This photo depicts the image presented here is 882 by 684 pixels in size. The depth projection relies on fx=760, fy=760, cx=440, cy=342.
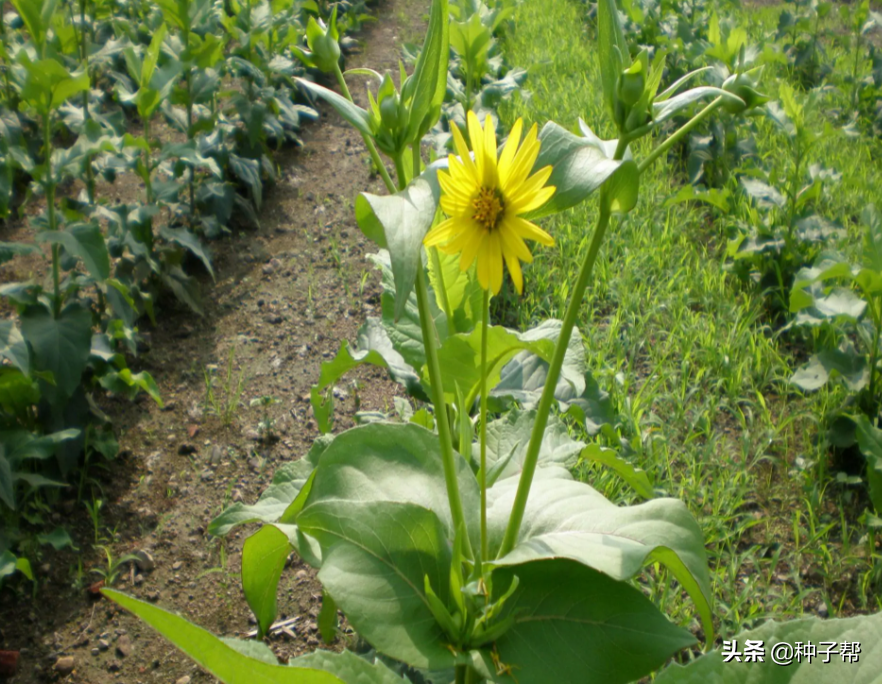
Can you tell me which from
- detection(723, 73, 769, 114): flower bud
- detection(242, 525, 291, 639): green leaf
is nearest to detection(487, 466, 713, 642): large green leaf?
detection(242, 525, 291, 639): green leaf

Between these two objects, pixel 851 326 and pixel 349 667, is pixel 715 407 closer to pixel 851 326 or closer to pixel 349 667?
pixel 851 326

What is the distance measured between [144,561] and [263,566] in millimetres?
952

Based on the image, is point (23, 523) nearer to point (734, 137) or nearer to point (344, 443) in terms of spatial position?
point (344, 443)

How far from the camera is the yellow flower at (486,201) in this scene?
3.26 ft

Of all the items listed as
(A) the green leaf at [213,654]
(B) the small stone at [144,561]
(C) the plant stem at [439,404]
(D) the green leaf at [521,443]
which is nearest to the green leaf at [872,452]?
(D) the green leaf at [521,443]

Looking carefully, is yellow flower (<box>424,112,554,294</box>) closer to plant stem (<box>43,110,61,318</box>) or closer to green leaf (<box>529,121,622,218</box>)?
green leaf (<box>529,121,622,218</box>)

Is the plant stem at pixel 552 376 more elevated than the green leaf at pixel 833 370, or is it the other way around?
the plant stem at pixel 552 376

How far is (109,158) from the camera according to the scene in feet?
9.29

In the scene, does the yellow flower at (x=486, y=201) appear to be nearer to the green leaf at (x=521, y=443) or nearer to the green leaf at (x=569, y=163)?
the green leaf at (x=569, y=163)

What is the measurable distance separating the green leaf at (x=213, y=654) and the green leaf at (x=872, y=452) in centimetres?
196

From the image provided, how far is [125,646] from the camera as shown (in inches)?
78.7

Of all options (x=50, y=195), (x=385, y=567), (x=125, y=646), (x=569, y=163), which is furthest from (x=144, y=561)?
(x=569, y=163)

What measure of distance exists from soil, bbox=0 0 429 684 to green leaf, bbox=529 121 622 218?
4.42 feet

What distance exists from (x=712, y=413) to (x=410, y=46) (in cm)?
322
